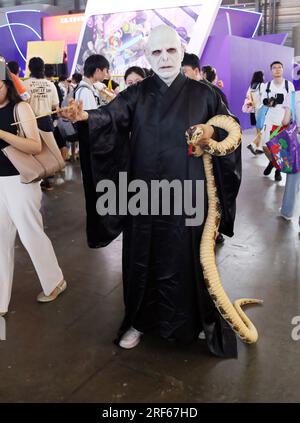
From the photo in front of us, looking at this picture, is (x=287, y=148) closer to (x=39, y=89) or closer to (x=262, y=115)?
(x=262, y=115)

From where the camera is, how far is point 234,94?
8984 millimetres

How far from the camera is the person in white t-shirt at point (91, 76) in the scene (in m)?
3.58

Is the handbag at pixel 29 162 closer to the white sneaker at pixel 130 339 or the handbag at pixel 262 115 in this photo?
the white sneaker at pixel 130 339

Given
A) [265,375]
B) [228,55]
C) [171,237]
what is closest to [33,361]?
[171,237]

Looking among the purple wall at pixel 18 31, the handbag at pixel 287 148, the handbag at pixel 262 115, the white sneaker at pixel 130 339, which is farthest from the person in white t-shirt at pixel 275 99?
the purple wall at pixel 18 31

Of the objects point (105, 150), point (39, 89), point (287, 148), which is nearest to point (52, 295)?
point (105, 150)

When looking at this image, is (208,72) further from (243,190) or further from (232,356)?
(232,356)

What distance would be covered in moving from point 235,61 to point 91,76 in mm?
6015

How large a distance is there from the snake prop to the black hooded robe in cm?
4

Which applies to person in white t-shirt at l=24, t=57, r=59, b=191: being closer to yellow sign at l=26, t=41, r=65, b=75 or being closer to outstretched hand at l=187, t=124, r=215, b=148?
outstretched hand at l=187, t=124, r=215, b=148

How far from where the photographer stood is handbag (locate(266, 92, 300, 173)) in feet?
12.0

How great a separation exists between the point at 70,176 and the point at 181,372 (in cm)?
423

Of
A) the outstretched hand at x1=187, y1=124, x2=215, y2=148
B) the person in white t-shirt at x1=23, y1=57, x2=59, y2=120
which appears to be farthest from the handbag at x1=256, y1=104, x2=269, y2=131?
the outstretched hand at x1=187, y1=124, x2=215, y2=148

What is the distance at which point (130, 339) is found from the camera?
2.11m
